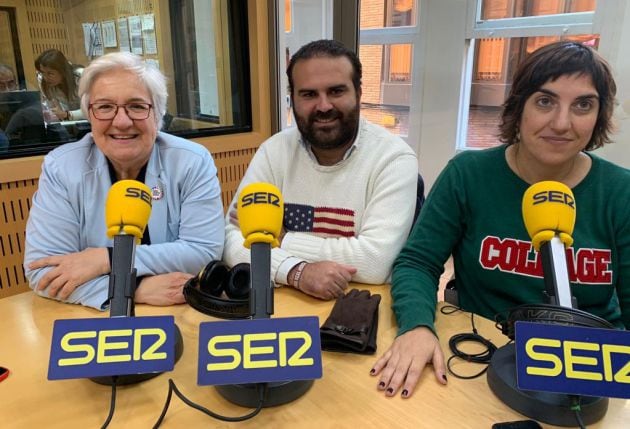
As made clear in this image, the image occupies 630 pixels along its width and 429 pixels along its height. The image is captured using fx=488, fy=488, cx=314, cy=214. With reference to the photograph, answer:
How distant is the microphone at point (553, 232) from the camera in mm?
781

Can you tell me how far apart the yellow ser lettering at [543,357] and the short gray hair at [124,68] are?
4.10 feet

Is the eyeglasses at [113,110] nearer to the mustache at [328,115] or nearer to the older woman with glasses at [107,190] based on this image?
the older woman with glasses at [107,190]

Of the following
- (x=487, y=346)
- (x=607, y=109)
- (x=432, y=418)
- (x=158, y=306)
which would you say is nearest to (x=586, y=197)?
(x=607, y=109)

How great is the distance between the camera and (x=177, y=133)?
302 centimetres

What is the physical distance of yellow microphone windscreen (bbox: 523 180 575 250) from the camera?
2.64 feet

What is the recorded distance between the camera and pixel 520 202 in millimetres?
1266

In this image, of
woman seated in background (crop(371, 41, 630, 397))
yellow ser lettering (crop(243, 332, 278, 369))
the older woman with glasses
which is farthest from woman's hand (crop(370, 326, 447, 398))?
the older woman with glasses

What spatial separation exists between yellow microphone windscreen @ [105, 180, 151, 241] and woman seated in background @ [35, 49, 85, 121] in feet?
6.66

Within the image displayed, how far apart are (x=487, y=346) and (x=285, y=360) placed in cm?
49

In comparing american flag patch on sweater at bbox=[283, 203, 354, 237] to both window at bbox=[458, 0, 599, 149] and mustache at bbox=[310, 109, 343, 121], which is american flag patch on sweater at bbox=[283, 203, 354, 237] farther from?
window at bbox=[458, 0, 599, 149]

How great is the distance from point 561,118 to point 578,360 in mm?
614

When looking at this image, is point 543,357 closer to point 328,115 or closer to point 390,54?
point 328,115

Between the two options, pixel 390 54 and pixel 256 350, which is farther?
pixel 390 54

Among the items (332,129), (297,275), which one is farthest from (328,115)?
(297,275)
